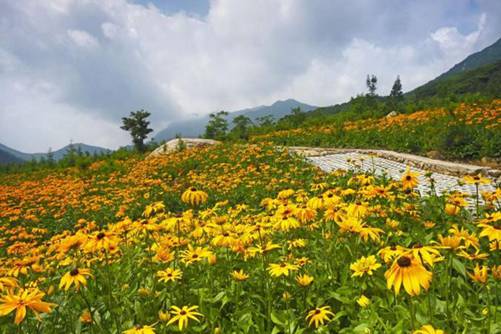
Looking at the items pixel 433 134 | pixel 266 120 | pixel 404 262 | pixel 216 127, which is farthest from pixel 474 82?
pixel 404 262

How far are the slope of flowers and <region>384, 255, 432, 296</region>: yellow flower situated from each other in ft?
30.3

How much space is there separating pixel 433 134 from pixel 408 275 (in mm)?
10678

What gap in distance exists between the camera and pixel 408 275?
1521 mm

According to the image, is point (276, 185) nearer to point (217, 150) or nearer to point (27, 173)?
point (217, 150)

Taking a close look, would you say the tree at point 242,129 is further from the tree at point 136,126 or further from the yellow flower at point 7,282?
the yellow flower at point 7,282

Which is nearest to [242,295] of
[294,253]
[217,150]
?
[294,253]

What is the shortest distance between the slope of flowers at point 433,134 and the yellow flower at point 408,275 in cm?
924

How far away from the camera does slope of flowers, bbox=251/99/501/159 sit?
31.7 ft

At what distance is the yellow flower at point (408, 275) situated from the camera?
1.47 metres

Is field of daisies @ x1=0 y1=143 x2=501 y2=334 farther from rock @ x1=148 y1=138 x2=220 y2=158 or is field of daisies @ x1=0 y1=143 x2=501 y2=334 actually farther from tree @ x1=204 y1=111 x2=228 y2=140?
tree @ x1=204 y1=111 x2=228 y2=140

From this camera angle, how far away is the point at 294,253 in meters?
3.41

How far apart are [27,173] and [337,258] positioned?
16178 mm

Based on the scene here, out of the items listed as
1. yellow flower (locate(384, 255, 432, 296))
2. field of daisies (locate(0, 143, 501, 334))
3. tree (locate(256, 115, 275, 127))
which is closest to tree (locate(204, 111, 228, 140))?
tree (locate(256, 115, 275, 127))

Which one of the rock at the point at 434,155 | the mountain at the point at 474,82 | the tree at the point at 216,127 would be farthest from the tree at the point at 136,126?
the mountain at the point at 474,82
